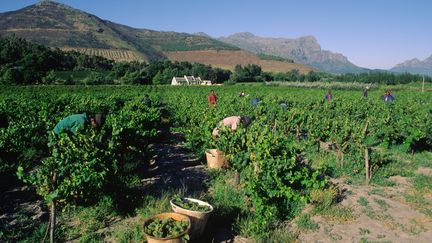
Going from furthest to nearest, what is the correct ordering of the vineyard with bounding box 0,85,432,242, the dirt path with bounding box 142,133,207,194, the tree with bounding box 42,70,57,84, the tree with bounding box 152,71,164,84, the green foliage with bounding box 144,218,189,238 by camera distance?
1. the tree with bounding box 152,71,164,84
2. the tree with bounding box 42,70,57,84
3. the dirt path with bounding box 142,133,207,194
4. the vineyard with bounding box 0,85,432,242
5. the green foliage with bounding box 144,218,189,238

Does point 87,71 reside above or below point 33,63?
below

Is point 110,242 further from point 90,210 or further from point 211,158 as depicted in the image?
point 211,158

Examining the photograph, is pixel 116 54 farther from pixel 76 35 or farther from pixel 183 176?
pixel 183 176

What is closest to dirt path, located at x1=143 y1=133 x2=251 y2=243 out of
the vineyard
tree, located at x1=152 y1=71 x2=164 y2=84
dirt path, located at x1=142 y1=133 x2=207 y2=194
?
dirt path, located at x1=142 y1=133 x2=207 y2=194

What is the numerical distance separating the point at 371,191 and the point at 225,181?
358 centimetres

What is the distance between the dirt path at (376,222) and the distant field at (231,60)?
375 ft

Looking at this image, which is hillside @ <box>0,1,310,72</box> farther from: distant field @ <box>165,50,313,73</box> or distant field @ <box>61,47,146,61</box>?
distant field @ <box>165,50,313,73</box>

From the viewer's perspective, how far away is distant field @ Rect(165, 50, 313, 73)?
12562 centimetres

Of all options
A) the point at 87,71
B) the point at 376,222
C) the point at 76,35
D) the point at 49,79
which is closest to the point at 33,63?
the point at 49,79

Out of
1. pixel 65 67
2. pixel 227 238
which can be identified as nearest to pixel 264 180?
pixel 227 238

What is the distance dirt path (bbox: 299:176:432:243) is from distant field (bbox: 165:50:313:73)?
375 feet

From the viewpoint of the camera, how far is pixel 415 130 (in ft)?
39.0

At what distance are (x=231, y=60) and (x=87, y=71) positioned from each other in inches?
3031

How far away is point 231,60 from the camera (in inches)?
5408
